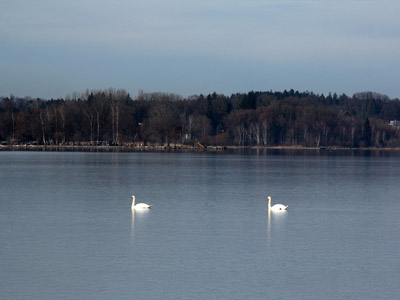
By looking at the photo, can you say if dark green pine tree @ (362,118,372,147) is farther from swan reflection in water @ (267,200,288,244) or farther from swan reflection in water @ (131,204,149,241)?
swan reflection in water @ (131,204,149,241)

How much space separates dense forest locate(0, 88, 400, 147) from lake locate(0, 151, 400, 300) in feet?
252

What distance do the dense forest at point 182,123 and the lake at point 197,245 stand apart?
7687 centimetres

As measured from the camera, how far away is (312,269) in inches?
560

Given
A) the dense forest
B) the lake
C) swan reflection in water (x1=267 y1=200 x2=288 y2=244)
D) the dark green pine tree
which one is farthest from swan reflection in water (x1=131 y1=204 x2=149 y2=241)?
the dark green pine tree

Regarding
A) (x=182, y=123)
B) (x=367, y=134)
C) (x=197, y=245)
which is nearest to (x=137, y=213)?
(x=197, y=245)

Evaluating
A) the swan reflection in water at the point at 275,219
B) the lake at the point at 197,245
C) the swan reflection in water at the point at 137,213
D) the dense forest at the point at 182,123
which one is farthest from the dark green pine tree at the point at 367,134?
the swan reflection in water at the point at 137,213

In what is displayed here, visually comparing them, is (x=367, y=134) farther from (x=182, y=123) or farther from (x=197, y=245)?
(x=197, y=245)

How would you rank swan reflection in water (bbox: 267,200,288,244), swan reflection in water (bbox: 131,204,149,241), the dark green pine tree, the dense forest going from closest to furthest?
1. swan reflection in water (bbox: 267,200,288,244)
2. swan reflection in water (bbox: 131,204,149,241)
3. the dense forest
4. the dark green pine tree

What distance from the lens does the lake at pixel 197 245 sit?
12594 mm

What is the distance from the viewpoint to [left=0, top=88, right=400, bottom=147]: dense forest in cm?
10775

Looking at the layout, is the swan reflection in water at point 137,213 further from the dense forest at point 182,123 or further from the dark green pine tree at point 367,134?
the dark green pine tree at point 367,134

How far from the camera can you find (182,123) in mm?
111812

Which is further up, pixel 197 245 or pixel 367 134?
pixel 367 134

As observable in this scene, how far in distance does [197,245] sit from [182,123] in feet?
313
